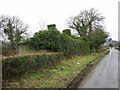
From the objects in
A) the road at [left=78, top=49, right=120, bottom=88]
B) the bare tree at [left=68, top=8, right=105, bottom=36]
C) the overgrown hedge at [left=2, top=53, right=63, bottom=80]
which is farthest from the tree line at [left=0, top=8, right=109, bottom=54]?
the road at [left=78, top=49, right=120, bottom=88]

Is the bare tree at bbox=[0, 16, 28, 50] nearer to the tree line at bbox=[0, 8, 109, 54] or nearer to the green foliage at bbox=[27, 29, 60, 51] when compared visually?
the tree line at bbox=[0, 8, 109, 54]

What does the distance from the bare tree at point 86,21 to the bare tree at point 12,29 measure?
1664 centimetres

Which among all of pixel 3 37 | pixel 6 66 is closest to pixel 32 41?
pixel 6 66

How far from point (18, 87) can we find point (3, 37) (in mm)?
25565

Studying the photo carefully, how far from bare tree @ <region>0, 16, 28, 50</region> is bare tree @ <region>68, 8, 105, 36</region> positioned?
1664 centimetres

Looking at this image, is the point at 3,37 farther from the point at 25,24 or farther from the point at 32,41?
the point at 32,41

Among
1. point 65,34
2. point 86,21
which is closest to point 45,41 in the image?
point 65,34

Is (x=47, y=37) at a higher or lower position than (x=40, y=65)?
higher

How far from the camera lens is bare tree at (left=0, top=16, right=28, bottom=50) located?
88.9 ft

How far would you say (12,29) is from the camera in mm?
28750

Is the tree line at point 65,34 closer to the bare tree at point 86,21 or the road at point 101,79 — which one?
the bare tree at point 86,21

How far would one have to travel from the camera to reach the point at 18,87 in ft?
16.2

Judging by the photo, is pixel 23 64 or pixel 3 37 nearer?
pixel 23 64

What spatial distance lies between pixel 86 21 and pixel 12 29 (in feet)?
74.3
